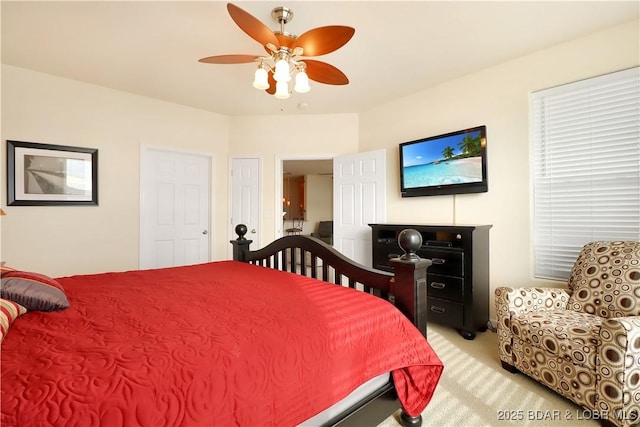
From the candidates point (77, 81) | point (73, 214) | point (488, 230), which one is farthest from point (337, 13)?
point (73, 214)

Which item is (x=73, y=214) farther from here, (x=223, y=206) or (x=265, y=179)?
(x=265, y=179)

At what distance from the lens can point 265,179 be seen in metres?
4.41

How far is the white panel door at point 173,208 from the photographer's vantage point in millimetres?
3762

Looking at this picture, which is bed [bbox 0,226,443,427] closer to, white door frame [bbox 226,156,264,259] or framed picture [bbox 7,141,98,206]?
framed picture [bbox 7,141,98,206]

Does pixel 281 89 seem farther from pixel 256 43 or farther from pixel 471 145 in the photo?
pixel 471 145

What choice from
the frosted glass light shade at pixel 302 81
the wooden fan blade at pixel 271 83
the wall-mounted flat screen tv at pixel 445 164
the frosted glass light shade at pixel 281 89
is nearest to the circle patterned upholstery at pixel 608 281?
the wall-mounted flat screen tv at pixel 445 164

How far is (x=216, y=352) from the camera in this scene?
88cm

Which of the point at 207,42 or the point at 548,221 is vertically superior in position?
the point at 207,42

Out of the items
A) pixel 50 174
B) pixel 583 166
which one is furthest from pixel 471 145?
pixel 50 174

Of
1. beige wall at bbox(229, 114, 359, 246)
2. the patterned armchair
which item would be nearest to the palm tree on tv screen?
the patterned armchair

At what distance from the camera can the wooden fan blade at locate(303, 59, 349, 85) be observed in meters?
2.15

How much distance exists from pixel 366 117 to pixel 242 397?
156 inches

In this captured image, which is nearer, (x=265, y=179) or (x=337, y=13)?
(x=337, y=13)

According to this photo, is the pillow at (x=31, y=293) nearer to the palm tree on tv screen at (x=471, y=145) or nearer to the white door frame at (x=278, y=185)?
the white door frame at (x=278, y=185)
